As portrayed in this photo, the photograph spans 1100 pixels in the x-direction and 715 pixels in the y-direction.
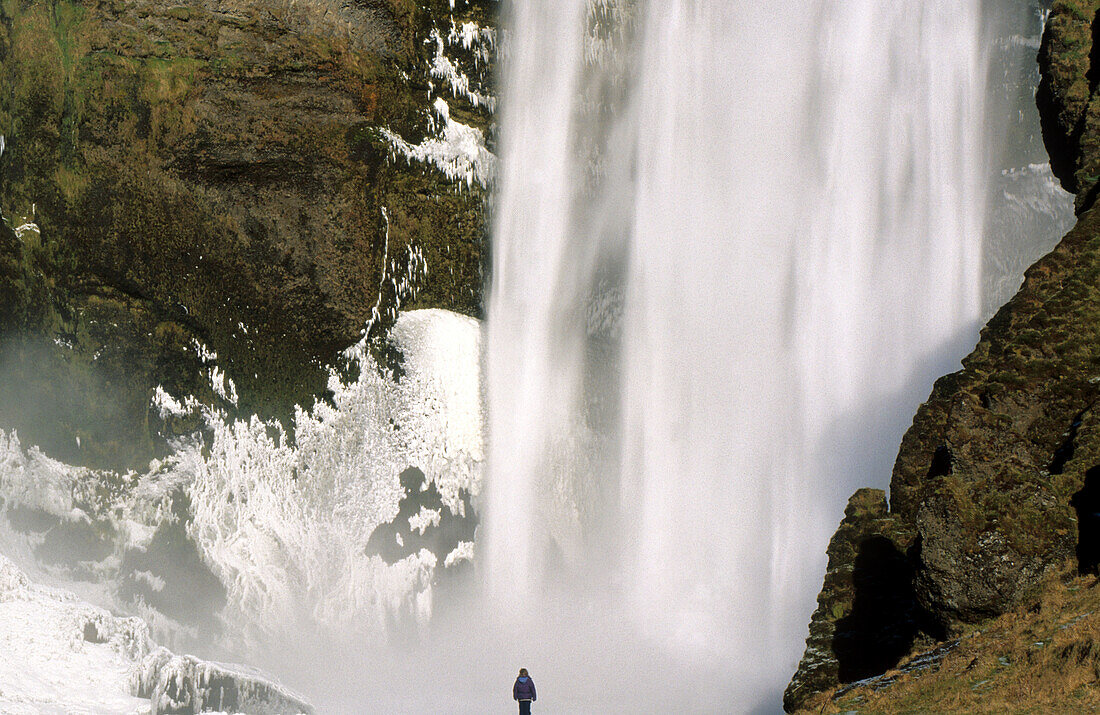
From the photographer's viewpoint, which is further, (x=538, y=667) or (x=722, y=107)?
(x=722, y=107)

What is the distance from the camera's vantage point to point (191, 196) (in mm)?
24266

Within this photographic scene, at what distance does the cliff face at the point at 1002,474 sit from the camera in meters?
12.0

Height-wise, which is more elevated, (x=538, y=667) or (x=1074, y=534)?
(x=538, y=667)

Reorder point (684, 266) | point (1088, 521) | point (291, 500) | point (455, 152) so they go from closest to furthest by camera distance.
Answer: point (1088, 521) < point (291, 500) < point (455, 152) < point (684, 266)

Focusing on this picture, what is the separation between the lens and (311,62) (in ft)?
78.8

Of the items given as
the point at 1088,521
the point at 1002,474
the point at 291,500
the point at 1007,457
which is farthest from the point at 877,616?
the point at 291,500

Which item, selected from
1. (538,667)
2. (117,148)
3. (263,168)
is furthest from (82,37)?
(538,667)

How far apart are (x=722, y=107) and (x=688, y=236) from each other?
145 inches

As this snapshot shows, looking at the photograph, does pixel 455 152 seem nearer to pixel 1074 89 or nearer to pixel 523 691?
pixel 1074 89

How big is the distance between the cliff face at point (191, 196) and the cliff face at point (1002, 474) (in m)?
14.5

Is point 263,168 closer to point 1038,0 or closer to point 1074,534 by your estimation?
point 1074,534

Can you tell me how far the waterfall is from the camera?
2789 cm

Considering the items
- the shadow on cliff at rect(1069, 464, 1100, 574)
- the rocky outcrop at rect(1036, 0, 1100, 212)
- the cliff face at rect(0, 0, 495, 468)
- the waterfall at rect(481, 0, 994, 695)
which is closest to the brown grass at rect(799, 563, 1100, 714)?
the shadow on cliff at rect(1069, 464, 1100, 574)

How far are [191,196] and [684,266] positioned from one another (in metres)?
12.8
